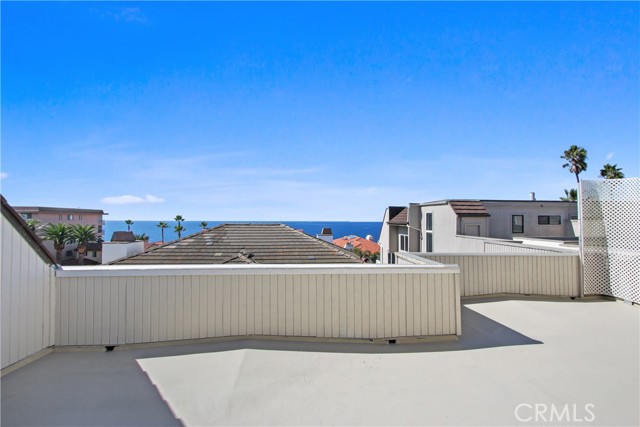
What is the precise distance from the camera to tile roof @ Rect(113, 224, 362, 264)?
21.0 feet

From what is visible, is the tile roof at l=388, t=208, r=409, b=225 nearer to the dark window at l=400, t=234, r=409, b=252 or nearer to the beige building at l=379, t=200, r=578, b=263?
the beige building at l=379, t=200, r=578, b=263

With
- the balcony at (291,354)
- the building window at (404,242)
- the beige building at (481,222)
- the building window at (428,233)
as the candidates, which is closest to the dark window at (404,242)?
the building window at (404,242)

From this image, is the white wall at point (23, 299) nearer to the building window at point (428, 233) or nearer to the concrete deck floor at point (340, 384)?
the concrete deck floor at point (340, 384)

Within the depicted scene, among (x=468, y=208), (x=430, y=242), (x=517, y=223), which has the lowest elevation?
(x=430, y=242)

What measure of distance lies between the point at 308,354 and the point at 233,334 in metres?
1.03

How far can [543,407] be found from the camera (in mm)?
2387

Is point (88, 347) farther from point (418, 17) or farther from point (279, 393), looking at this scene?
point (418, 17)

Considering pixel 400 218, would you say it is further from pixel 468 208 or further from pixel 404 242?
pixel 468 208

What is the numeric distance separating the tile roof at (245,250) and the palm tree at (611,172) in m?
29.7

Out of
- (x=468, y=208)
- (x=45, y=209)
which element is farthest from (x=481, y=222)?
(x=45, y=209)

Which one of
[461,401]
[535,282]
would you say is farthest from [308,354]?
[535,282]

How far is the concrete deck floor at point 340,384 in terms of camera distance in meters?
2.27

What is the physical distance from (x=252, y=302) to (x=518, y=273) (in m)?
5.66

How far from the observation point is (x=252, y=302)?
367 centimetres
